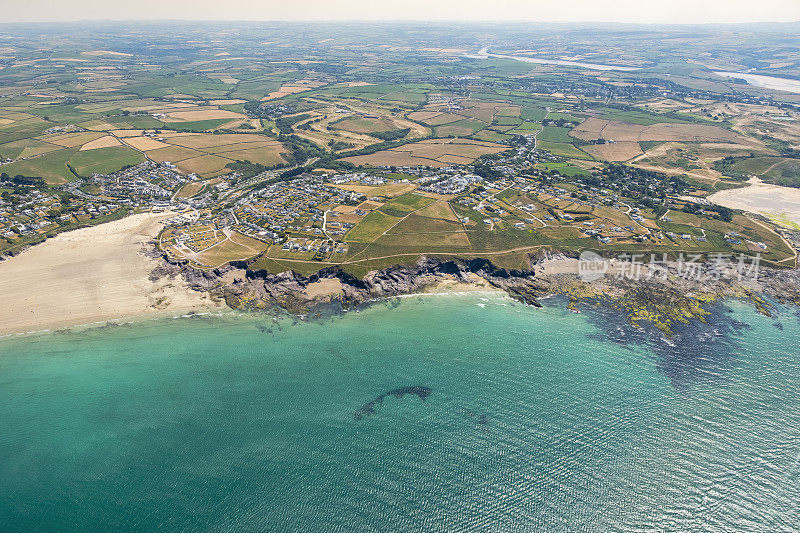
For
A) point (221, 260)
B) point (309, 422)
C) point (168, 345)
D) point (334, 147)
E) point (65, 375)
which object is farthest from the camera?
point (334, 147)

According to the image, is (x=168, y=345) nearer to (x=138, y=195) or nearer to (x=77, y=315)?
(x=77, y=315)

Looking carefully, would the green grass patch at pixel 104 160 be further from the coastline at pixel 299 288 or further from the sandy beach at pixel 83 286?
the coastline at pixel 299 288

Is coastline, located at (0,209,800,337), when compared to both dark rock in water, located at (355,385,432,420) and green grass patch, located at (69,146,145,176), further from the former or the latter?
green grass patch, located at (69,146,145,176)

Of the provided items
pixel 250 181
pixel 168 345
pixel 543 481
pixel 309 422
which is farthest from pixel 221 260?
pixel 543 481

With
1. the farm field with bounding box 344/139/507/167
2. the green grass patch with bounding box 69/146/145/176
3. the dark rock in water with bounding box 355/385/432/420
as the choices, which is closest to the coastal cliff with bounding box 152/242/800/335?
the dark rock in water with bounding box 355/385/432/420

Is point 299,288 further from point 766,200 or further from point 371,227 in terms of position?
point 766,200

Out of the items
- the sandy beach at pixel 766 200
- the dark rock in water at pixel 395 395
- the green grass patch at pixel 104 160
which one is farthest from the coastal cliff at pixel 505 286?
the green grass patch at pixel 104 160
